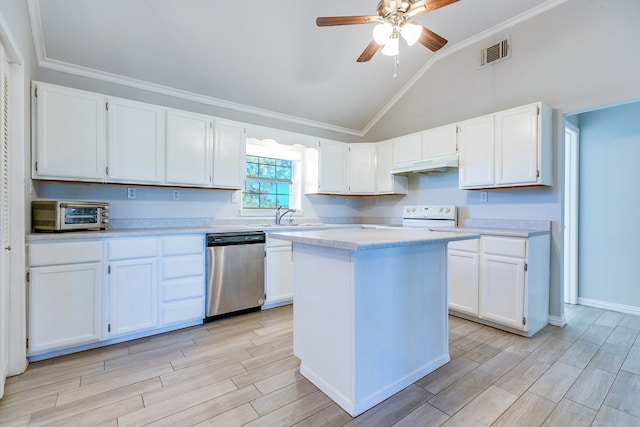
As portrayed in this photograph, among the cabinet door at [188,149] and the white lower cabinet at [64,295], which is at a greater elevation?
the cabinet door at [188,149]

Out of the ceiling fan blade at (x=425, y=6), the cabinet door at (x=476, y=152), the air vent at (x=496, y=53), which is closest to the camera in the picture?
the ceiling fan blade at (x=425, y=6)

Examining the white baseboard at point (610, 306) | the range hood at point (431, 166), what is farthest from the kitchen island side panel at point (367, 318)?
the white baseboard at point (610, 306)

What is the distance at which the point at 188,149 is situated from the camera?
10.3ft

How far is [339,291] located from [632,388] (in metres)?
2.00

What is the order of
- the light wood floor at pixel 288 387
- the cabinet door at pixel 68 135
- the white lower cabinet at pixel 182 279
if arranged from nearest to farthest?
the light wood floor at pixel 288 387 < the cabinet door at pixel 68 135 < the white lower cabinet at pixel 182 279

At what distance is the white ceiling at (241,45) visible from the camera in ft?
8.59

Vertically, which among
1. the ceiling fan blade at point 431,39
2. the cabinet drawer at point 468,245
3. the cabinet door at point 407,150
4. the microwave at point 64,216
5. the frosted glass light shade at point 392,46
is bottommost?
the cabinet drawer at point 468,245

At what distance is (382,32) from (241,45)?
1722mm

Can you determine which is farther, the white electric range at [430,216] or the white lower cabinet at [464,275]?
the white electric range at [430,216]

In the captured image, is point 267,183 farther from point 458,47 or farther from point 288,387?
point 458,47

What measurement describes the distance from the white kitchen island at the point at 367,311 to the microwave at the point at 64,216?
1742mm

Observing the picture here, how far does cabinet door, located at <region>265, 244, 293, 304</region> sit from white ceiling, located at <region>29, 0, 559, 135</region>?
199 centimetres

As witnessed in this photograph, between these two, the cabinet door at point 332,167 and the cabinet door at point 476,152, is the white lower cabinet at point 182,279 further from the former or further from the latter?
the cabinet door at point 476,152

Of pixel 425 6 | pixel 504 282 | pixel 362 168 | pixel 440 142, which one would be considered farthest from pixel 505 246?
pixel 362 168
